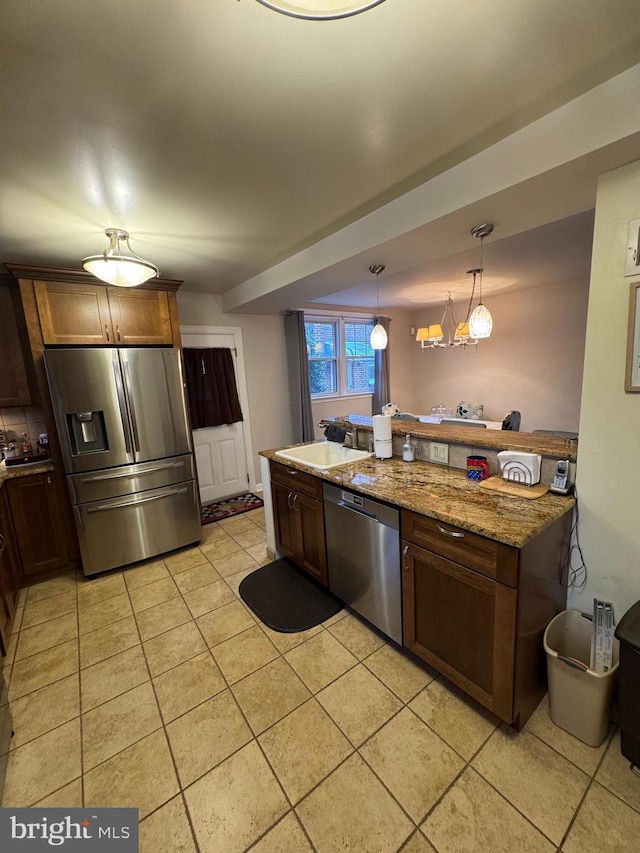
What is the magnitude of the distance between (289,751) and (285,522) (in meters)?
1.33

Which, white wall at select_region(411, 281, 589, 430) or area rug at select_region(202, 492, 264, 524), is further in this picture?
white wall at select_region(411, 281, 589, 430)

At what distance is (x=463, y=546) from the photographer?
139 centimetres

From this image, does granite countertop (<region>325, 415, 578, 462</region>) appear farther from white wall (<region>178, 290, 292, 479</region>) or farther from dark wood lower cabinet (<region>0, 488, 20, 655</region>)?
dark wood lower cabinet (<region>0, 488, 20, 655</region>)

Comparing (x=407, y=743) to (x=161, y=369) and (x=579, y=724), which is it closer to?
(x=579, y=724)

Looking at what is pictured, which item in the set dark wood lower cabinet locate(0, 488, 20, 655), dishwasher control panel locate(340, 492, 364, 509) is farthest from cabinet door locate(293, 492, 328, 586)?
dark wood lower cabinet locate(0, 488, 20, 655)

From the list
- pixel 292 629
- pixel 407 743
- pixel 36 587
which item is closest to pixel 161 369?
pixel 36 587

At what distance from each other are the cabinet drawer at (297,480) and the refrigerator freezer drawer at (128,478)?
924 mm

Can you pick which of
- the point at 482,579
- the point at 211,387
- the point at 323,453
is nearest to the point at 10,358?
the point at 211,387

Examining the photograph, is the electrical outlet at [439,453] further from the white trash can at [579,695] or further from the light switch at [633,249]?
the light switch at [633,249]

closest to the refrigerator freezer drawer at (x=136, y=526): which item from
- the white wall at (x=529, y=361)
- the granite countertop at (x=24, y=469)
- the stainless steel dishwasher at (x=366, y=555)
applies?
the granite countertop at (x=24, y=469)

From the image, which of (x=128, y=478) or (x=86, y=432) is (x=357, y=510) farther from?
(x=86, y=432)

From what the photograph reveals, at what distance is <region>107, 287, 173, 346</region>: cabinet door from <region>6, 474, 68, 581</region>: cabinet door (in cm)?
125

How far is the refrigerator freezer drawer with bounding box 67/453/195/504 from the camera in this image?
8.44 feet

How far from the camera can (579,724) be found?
4.55 ft
